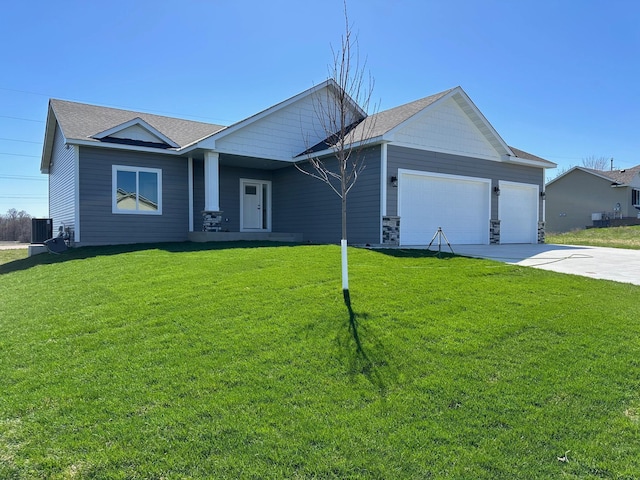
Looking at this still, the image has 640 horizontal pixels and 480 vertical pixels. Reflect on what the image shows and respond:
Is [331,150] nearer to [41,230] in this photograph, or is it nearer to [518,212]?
[518,212]

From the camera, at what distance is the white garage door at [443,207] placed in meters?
13.6

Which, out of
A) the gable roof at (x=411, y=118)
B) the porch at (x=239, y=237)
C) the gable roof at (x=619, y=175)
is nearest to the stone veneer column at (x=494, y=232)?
the gable roof at (x=411, y=118)

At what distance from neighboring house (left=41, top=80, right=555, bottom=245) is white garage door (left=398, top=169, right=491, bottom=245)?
0.05m

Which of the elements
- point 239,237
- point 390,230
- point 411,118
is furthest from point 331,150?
point 239,237

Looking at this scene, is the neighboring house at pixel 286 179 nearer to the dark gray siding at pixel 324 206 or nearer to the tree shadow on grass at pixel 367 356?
the dark gray siding at pixel 324 206

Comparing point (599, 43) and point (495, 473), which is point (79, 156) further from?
point (599, 43)

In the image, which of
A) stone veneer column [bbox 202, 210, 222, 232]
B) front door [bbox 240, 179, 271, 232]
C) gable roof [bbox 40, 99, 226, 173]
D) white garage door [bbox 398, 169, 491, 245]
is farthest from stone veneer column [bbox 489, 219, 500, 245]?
gable roof [bbox 40, 99, 226, 173]

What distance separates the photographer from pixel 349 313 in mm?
5383

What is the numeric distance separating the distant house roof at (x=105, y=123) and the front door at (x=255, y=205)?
8.72 ft

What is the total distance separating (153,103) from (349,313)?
27.9 metres

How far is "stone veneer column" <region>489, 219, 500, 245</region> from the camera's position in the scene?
A: 626 inches

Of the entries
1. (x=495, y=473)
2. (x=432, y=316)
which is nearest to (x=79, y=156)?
(x=432, y=316)

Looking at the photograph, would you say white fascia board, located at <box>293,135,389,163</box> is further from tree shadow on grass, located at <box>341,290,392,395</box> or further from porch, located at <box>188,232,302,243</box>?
tree shadow on grass, located at <box>341,290,392,395</box>

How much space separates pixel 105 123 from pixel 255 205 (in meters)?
6.19
